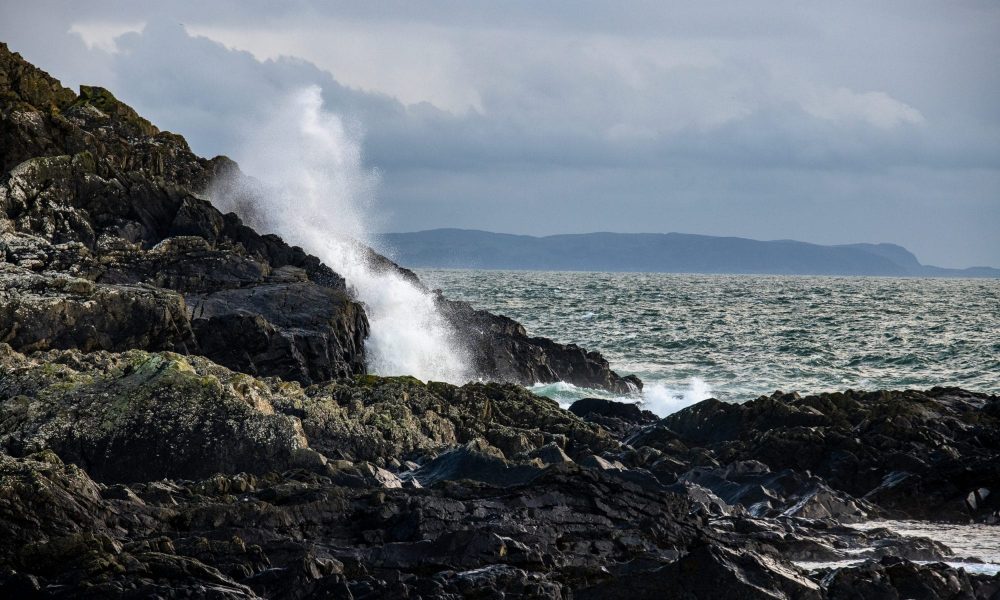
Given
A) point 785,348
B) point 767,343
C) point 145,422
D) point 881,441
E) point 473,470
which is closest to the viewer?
point 473,470

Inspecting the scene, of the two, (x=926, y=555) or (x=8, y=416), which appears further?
(x=8, y=416)

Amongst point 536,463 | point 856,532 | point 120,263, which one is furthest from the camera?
point 120,263

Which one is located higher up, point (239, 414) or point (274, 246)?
point (274, 246)

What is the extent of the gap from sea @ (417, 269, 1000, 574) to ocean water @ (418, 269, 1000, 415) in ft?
0.15

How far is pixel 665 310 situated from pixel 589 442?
48521 mm

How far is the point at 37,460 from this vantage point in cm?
1206

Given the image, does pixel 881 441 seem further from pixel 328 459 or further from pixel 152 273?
pixel 152 273

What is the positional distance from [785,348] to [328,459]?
33.3 meters

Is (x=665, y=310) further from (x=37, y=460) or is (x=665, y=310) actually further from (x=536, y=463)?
(x=37, y=460)

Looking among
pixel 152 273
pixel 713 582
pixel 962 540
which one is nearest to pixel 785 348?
pixel 152 273

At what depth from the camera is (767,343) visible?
47.2 m

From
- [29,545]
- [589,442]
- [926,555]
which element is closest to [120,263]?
[589,442]

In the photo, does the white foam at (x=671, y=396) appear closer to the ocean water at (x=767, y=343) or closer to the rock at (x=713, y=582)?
the ocean water at (x=767, y=343)

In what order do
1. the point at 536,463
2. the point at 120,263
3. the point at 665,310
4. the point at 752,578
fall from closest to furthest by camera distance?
the point at 752,578 < the point at 536,463 < the point at 120,263 < the point at 665,310
